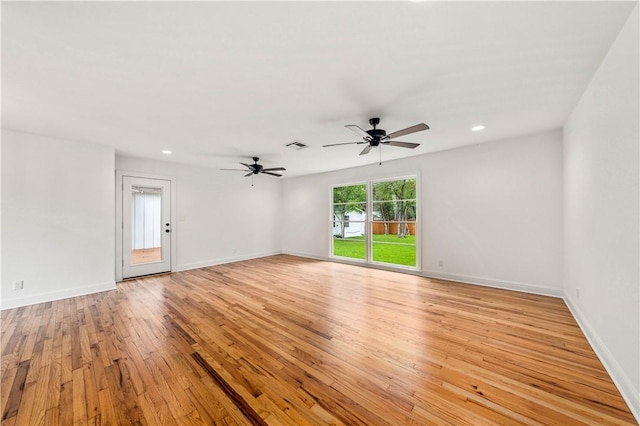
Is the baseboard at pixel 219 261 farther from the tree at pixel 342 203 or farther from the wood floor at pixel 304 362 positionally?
the tree at pixel 342 203

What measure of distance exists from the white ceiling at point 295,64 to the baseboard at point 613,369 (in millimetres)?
2535

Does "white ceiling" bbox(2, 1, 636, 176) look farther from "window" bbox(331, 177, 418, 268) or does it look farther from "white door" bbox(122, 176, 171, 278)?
"window" bbox(331, 177, 418, 268)

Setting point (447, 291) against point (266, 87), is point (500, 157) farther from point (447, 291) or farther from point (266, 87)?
point (266, 87)

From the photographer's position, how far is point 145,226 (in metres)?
5.43

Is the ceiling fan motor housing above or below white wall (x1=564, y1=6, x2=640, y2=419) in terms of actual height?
above

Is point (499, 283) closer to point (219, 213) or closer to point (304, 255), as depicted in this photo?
point (304, 255)

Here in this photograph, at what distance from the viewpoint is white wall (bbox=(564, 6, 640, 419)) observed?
5.41 feet

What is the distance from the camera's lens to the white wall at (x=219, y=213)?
592cm

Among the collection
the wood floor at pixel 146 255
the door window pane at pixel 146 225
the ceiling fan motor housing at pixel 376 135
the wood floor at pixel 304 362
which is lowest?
the wood floor at pixel 304 362

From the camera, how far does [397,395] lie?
1.79 metres

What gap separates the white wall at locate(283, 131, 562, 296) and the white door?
550cm

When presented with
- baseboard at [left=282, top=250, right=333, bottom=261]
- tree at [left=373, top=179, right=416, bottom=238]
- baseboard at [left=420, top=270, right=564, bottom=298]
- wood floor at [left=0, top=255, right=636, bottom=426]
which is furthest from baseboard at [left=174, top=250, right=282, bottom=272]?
baseboard at [left=420, top=270, right=564, bottom=298]

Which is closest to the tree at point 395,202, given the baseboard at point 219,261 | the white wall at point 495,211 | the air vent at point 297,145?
the white wall at point 495,211

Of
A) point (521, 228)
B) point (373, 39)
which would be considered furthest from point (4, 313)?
point (521, 228)
